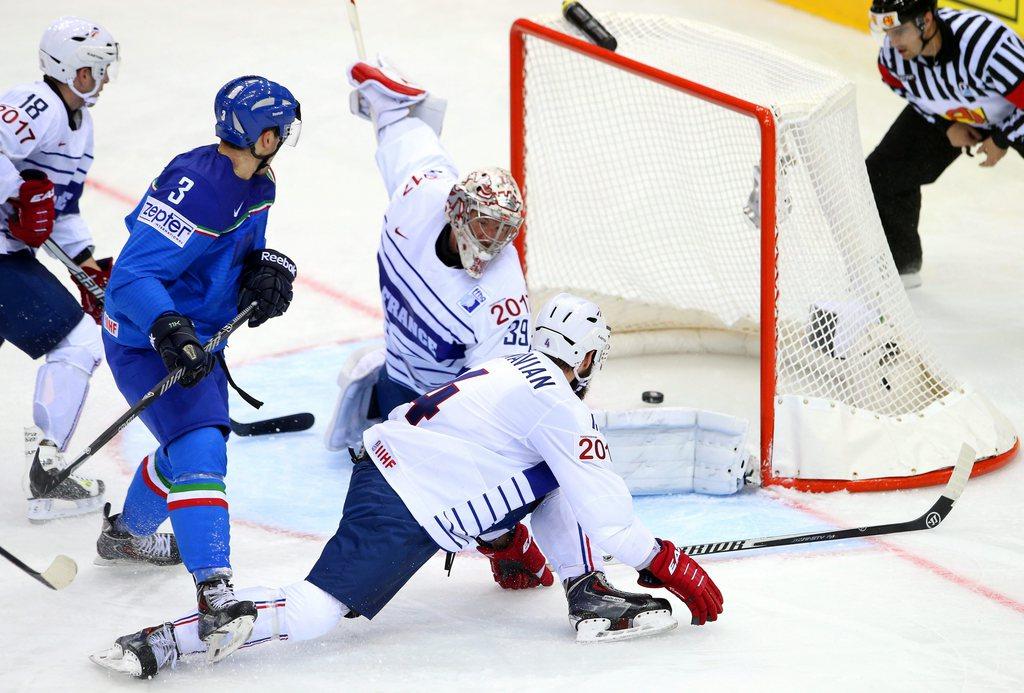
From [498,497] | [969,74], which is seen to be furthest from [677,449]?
[969,74]

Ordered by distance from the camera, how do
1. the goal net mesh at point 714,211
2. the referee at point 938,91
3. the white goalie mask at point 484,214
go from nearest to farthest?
the white goalie mask at point 484,214 → the goal net mesh at point 714,211 → the referee at point 938,91

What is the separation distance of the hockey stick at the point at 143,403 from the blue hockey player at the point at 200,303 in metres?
0.03

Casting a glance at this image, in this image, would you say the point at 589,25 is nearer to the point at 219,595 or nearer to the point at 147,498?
the point at 147,498

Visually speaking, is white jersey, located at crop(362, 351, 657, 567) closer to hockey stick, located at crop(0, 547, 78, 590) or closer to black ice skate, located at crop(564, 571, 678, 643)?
black ice skate, located at crop(564, 571, 678, 643)

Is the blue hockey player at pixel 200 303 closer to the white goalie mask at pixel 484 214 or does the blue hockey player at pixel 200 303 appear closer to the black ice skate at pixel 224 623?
the black ice skate at pixel 224 623

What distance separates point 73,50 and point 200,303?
2.78 ft

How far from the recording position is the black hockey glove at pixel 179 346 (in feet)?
9.07

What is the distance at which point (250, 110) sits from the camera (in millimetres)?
2857

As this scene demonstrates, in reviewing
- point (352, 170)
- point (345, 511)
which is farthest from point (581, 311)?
point (352, 170)

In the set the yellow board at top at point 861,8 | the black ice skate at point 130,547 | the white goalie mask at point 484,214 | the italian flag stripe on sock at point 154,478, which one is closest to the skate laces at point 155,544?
the black ice skate at point 130,547

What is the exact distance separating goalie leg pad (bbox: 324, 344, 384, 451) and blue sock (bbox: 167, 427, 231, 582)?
0.86 m

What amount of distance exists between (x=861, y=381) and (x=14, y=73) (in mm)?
5057

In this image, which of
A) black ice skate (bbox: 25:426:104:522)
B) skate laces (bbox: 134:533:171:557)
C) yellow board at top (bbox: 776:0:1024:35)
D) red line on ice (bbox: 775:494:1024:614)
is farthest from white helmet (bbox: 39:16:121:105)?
yellow board at top (bbox: 776:0:1024:35)

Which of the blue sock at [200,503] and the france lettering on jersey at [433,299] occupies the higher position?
the france lettering on jersey at [433,299]
